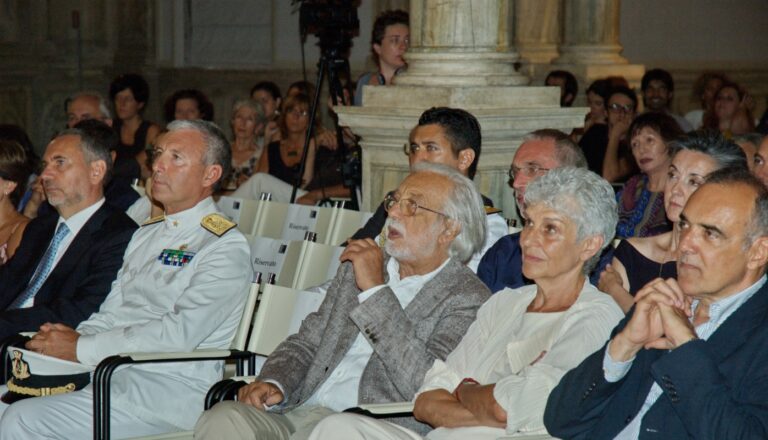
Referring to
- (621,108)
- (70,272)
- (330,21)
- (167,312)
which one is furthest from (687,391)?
(621,108)

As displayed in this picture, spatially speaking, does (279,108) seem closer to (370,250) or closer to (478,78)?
(478,78)

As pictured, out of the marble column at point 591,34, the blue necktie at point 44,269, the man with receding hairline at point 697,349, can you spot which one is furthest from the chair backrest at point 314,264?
the marble column at point 591,34

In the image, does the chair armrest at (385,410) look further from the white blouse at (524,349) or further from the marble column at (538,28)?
the marble column at (538,28)

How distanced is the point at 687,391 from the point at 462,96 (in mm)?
3695

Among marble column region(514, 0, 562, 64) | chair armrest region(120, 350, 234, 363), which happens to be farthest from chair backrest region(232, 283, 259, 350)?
marble column region(514, 0, 562, 64)

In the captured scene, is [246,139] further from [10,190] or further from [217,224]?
[217,224]

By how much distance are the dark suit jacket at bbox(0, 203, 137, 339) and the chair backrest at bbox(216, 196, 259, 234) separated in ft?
4.59

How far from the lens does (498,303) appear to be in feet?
13.0

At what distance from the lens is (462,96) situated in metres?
6.52

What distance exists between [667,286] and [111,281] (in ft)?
9.21

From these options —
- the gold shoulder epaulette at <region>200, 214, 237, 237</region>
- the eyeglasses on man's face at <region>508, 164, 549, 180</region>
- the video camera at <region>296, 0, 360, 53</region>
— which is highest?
the video camera at <region>296, 0, 360, 53</region>

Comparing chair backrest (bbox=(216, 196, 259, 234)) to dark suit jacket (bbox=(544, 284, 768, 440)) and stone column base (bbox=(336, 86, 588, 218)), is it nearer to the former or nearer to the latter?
stone column base (bbox=(336, 86, 588, 218))

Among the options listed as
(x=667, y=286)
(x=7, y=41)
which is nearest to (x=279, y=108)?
(x=7, y=41)

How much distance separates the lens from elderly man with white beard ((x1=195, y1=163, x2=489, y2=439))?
13.2 ft
